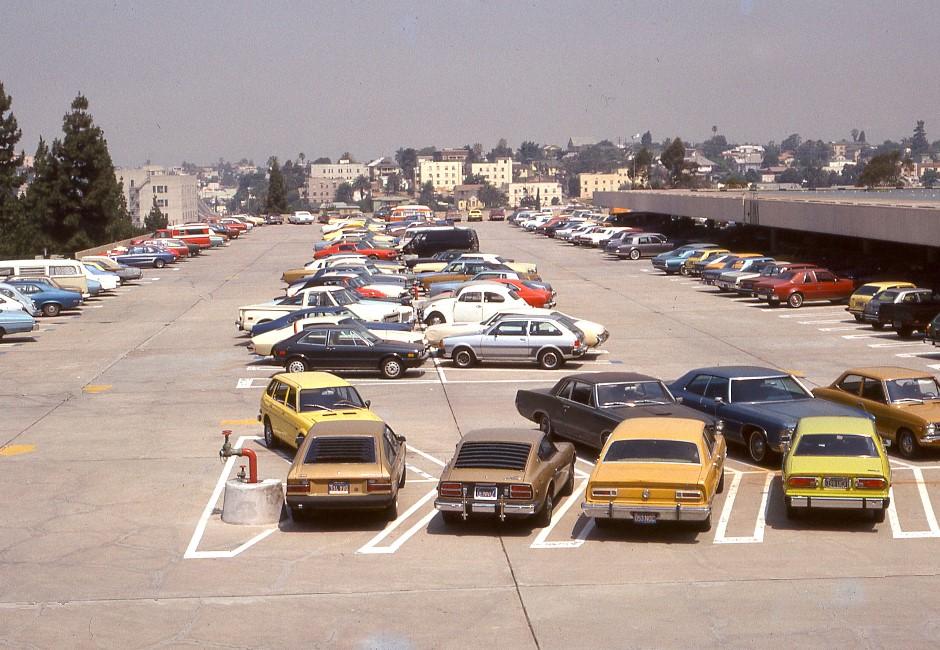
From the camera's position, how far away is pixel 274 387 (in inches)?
889

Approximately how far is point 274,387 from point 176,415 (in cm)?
409

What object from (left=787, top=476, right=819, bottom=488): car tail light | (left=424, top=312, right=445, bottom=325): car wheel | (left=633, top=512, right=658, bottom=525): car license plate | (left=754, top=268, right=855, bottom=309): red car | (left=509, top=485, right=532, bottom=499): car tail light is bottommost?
(left=754, top=268, right=855, bottom=309): red car

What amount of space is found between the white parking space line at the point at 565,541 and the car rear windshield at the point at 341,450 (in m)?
2.50

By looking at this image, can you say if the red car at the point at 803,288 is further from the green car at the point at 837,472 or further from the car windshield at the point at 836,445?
the car windshield at the point at 836,445

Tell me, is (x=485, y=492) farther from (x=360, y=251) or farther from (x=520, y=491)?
(x=360, y=251)

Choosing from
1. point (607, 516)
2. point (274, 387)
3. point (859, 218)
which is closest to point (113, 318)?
point (274, 387)

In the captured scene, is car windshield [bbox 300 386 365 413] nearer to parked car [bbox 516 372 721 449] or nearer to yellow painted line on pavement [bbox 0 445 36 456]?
parked car [bbox 516 372 721 449]

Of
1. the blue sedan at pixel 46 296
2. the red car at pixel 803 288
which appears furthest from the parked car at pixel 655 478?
the blue sedan at pixel 46 296

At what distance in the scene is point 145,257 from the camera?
6856cm

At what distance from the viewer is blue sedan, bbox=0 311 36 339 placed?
38.0 meters

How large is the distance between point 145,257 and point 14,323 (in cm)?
3089

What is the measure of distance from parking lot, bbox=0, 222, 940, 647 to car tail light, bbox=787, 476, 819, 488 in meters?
0.61

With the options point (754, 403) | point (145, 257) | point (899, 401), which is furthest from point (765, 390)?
point (145, 257)

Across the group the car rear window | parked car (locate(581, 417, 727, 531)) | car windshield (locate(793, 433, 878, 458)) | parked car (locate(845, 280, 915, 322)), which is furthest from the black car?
parked car (locate(845, 280, 915, 322))
